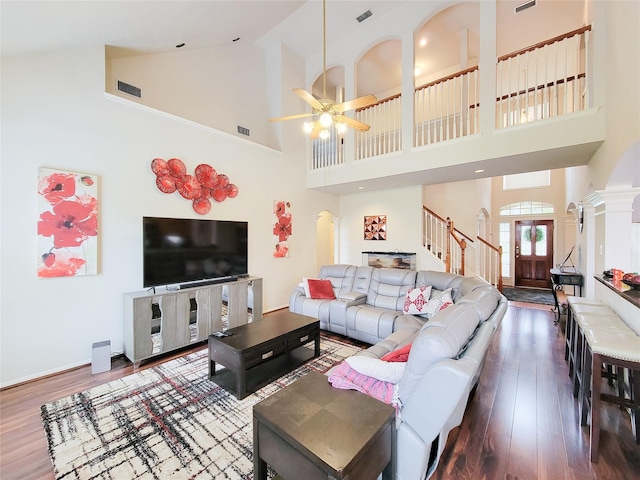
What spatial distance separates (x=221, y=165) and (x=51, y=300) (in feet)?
8.91

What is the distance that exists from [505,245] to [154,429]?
31.1ft

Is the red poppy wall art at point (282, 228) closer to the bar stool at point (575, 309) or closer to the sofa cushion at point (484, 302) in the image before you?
the sofa cushion at point (484, 302)

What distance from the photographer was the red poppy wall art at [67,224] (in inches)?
108

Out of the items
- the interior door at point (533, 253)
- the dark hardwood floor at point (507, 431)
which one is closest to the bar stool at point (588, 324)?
the dark hardwood floor at point (507, 431)

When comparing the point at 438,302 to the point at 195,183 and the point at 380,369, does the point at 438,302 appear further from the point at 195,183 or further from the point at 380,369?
the point at 195,183

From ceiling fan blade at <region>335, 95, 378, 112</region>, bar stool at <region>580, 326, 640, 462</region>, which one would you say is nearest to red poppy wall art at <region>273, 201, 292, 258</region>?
ceiling fan blade at <region>335, 95, 378, 112</region>

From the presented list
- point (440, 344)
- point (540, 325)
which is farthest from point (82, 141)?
point (540, 325)

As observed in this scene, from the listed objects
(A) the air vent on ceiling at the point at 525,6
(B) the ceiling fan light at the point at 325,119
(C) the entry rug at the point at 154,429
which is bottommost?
(C) the entry rug at the point at 154,429

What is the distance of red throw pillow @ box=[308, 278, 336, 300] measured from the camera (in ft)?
13.5

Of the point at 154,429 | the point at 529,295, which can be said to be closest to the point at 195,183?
the point at 154,429

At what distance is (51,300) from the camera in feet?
9.32

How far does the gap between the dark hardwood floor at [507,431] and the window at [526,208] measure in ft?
20.7

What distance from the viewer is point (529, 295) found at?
662 cm

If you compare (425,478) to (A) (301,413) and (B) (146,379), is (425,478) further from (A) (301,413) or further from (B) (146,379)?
(B) (146,379)
